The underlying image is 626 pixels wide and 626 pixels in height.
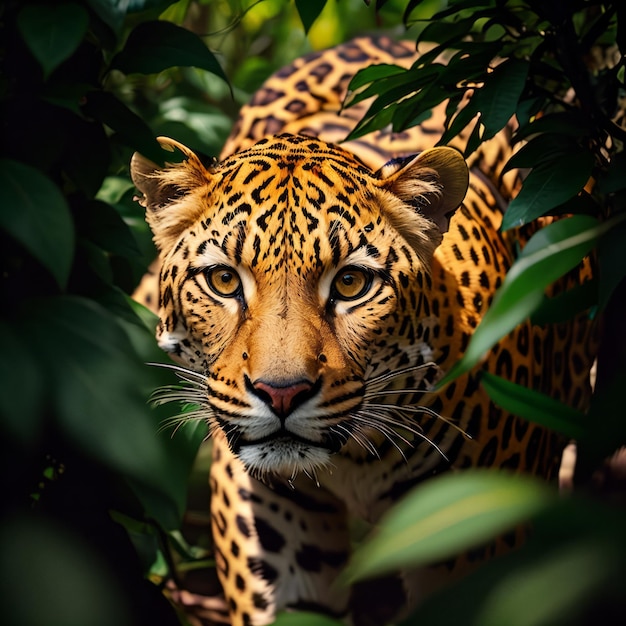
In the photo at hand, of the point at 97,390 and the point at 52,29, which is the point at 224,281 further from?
the point at 97,390

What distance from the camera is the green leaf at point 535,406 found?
3.63 feet

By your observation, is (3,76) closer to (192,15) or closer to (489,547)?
(489,547)

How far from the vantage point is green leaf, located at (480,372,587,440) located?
3.63 feet

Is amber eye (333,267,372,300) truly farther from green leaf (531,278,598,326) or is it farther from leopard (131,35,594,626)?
green leaf (531,278,598,326)

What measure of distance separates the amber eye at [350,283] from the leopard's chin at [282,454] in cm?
31

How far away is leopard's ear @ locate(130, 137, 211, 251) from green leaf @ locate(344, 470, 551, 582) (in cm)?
124

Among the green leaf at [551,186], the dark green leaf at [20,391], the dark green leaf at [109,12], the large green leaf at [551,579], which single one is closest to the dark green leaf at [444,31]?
the green leaf at [551,186]

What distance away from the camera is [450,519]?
0.74 metres

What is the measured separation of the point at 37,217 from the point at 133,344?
0.21 meters

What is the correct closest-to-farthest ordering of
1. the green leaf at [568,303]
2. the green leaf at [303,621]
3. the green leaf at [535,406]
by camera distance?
the green leaf at [303,621], the green leaf at [535,406], the green leaf at [568,303]

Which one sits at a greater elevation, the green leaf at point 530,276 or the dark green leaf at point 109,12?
the dark green leaf at point 109,12

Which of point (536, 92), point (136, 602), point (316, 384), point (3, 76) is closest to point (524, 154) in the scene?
point (536, 92)

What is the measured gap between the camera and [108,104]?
149 cm

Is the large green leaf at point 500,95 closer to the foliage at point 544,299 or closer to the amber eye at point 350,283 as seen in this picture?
the foliage at point 544,299
